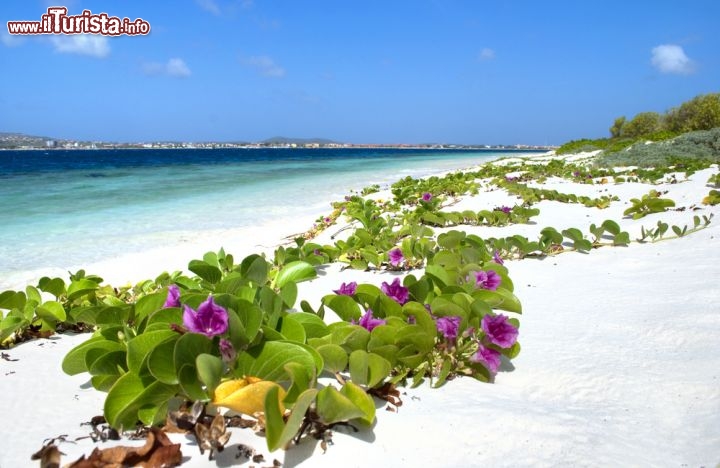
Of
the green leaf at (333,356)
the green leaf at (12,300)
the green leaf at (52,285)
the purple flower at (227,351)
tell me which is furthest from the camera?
the green leaf at (52,285)

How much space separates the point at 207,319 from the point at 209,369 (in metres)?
0.14

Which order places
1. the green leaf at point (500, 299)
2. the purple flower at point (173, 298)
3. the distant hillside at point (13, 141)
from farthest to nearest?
1. the distant hillside at point (13, 141)
2. the green leaf at point (500, 299)
3. the purple flower at point (173, 298)

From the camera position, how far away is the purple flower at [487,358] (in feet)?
5.15

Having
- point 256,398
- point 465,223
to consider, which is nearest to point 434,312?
point 256,398

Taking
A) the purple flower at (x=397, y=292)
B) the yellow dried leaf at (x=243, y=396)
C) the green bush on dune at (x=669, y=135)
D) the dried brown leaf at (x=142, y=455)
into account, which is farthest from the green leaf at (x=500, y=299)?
the green bush on dune at (x=669, y=135)

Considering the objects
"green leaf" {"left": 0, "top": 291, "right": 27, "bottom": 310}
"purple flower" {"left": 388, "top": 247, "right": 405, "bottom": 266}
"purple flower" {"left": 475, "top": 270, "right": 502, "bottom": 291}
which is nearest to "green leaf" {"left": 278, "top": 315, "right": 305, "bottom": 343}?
"purple flower" {"left": 475, "top": 270, "right": 502, "bottom": 291}

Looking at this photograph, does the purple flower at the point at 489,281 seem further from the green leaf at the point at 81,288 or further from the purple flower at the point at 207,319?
the green leaf at the point at 81,288

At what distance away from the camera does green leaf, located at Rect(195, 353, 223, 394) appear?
112cm

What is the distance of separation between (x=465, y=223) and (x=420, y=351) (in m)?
3.30

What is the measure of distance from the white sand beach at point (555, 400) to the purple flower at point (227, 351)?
0.19 metres

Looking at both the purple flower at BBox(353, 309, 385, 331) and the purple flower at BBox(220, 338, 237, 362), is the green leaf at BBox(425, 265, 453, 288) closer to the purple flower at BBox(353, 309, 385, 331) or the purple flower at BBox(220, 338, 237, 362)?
the purple flower at BBox(353, 309, 385, 331)

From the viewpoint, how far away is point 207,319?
4.03 feet

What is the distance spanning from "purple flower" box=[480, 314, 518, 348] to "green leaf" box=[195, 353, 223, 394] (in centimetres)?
86

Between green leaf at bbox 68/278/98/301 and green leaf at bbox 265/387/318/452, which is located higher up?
green leaf at bbox 265/387/318/452
